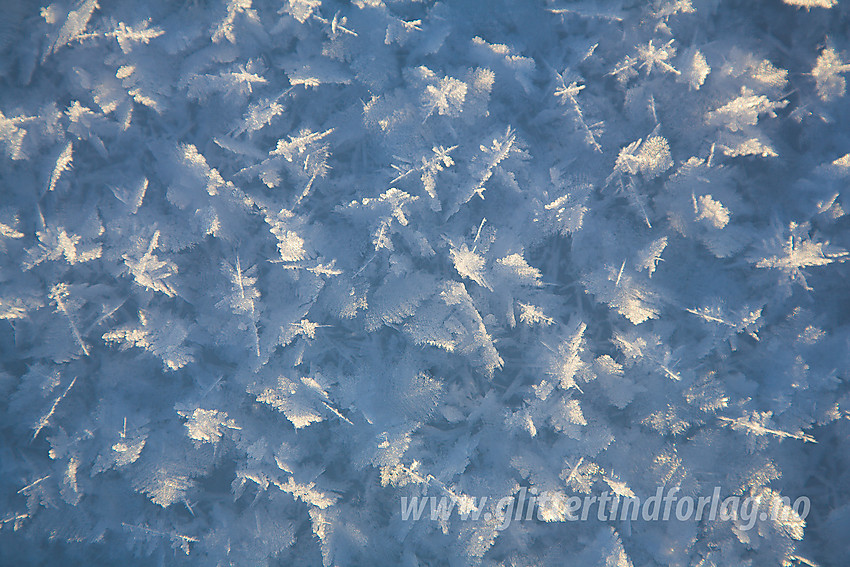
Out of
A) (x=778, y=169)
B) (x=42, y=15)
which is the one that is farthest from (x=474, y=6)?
(x=42, y=15)

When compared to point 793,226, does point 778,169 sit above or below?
above

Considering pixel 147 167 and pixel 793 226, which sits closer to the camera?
pixel 793 226

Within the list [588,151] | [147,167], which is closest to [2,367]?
[147,167]

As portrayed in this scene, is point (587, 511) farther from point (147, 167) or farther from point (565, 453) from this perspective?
point (147, 167)

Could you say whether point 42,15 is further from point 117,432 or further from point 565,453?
point 565,453

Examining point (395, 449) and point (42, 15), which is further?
point (42, 15)

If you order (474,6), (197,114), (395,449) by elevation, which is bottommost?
(395,449)
